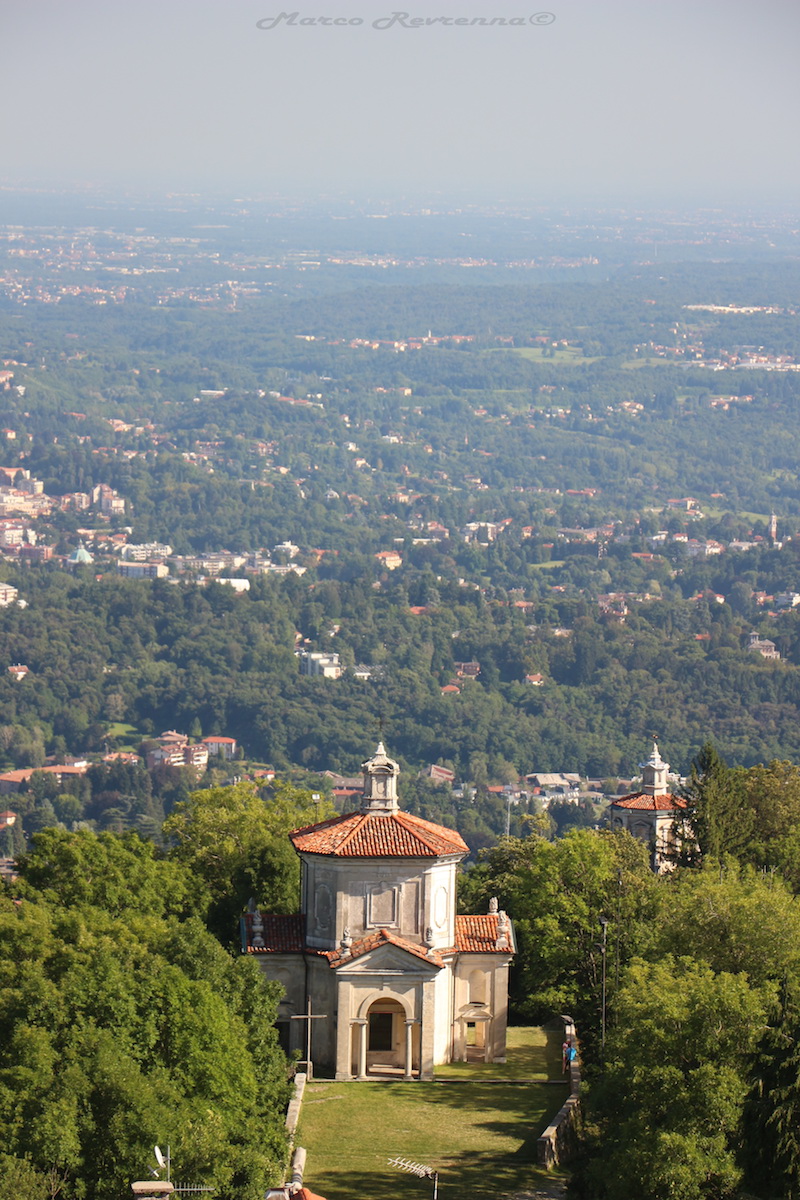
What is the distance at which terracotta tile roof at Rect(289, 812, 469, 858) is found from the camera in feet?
151

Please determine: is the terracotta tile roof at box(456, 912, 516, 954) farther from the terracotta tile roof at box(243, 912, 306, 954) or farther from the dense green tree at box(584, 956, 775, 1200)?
the dense green tree at box(584, 956, 775, 1200)

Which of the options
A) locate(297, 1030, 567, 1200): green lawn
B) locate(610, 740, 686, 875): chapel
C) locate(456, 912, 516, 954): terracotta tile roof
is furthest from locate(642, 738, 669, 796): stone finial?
locate(297, 1030, 567, 1200): green lawn

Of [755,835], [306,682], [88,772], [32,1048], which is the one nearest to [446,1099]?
[32,1048]

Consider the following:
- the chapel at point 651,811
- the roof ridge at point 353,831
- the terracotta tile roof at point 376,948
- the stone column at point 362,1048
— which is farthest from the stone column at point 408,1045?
the chapel at point 651,811

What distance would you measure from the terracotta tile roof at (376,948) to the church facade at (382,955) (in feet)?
0.08

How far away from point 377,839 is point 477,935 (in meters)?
2.86

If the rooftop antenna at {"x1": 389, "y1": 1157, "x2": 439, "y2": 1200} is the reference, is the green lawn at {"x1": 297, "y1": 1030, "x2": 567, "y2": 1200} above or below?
below

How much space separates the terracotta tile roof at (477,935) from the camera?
1865 inches

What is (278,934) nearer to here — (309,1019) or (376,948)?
(309,1019)

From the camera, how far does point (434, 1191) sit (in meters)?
38.0

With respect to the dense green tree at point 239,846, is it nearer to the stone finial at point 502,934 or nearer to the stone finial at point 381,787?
the stone finial at point 381,787

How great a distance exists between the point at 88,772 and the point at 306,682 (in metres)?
37.2

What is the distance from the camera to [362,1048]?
45312 mm

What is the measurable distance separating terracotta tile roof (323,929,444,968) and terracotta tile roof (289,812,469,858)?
1.43 meters
